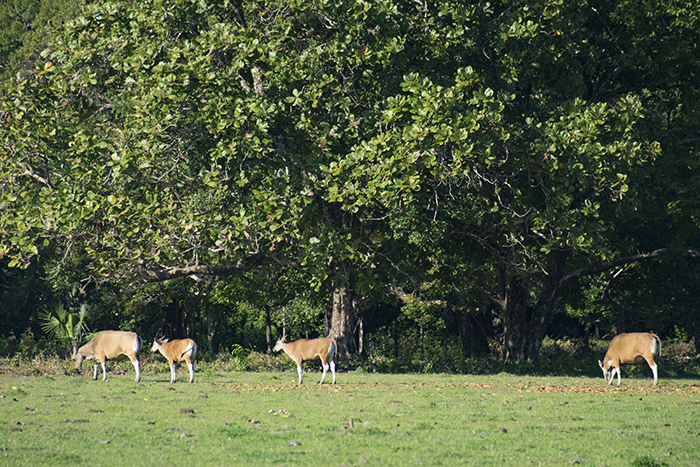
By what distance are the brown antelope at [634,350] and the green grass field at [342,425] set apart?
2216 mm

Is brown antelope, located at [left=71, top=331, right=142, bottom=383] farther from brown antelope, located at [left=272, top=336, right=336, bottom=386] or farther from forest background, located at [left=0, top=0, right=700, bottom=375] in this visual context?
brown antelope, located at [left=272, top=336, right=336, bottom=386]

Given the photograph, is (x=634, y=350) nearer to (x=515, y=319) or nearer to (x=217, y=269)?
(x=515, y=319)

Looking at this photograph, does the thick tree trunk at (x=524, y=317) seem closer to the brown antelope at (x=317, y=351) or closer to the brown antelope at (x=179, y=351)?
the brown antelope at (x=317, y=351)

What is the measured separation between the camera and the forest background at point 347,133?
1998cm

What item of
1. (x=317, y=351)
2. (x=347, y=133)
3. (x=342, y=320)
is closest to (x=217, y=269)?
(x=342, y=320)

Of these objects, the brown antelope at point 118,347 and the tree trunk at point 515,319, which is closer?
the brown antelope at point 118,347

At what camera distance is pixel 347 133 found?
70.2 ft

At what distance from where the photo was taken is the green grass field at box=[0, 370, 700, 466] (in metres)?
8.70

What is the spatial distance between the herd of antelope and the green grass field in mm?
1296

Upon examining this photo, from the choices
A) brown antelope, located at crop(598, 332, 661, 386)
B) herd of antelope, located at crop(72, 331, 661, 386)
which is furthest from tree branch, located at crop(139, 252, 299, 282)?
brown antelope, located at crop(598, 332, 661, 386)

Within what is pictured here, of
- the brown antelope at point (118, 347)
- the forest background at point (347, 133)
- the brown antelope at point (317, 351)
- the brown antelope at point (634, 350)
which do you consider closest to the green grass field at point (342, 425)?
the brown antelope at point (317, 351)

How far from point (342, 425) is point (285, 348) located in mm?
10251

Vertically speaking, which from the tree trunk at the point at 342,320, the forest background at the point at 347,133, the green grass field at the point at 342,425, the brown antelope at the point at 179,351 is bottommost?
the green grass field at the point at 342,425

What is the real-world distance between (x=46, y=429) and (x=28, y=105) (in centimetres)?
1381
